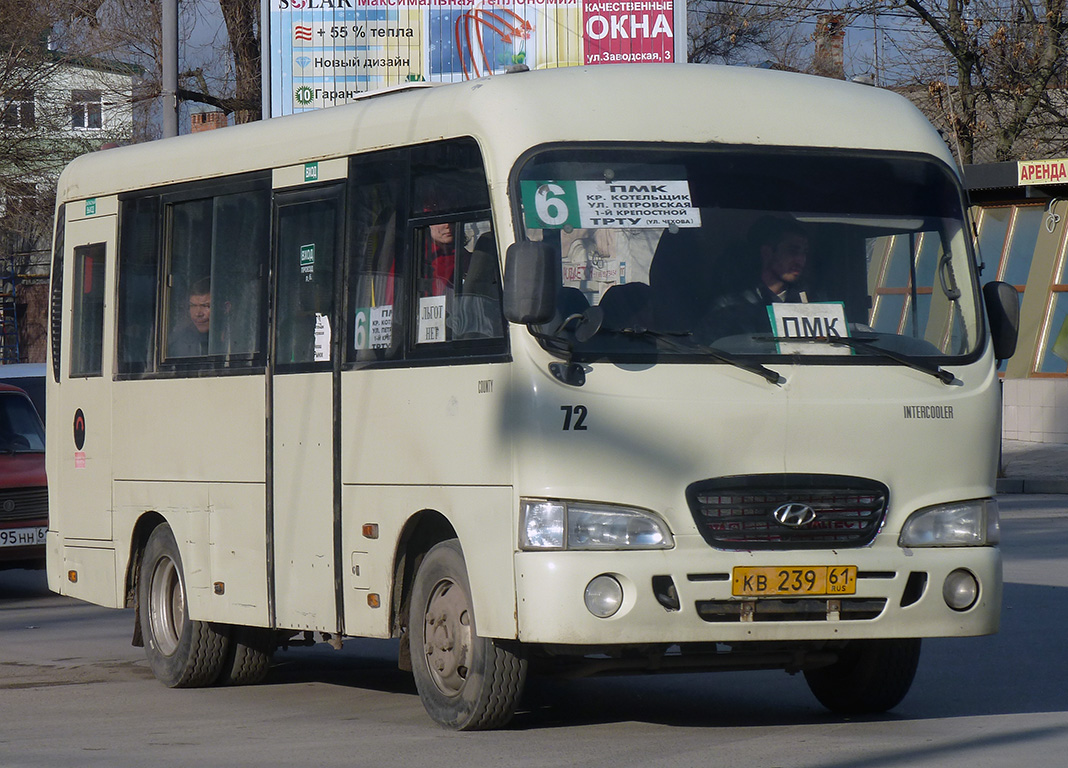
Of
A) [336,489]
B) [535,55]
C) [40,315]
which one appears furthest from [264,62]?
[40,315]

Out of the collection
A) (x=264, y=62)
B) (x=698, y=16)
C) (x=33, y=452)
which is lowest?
(x=33, y=452)

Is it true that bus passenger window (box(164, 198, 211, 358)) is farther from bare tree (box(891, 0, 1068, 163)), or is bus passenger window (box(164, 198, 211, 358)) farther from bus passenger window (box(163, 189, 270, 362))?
bare tree (box(891, 0, 1068, 163))

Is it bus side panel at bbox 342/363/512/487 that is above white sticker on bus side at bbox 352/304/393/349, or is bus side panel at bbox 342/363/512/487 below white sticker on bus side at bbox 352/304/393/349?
below

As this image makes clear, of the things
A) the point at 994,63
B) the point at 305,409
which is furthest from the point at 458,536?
the point at 994,63

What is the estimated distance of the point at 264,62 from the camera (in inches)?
965

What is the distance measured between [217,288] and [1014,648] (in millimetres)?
5075

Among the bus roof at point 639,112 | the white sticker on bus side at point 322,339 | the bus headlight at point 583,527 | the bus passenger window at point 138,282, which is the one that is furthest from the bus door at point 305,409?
the bus headlight at point 583,527

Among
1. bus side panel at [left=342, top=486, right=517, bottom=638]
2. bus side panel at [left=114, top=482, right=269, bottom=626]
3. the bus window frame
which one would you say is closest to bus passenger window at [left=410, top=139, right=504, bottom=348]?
bus side panel at [left=342, top=486, right=517, bottom=638]

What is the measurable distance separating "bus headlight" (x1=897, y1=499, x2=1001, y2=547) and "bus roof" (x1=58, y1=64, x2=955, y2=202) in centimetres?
161

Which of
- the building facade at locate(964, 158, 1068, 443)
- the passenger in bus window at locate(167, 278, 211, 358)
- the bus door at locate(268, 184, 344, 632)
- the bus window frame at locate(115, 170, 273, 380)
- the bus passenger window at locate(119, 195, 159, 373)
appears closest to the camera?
the bus door at locate(268, 184, 344, 632)

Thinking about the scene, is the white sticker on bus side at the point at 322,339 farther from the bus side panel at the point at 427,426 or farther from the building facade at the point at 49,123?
the building facade at the point at 49,123

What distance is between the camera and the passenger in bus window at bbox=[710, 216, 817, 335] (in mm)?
7855

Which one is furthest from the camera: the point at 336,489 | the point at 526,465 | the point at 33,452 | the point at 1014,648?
the point at 33,452

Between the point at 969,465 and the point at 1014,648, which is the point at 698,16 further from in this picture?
the point at 969,465
